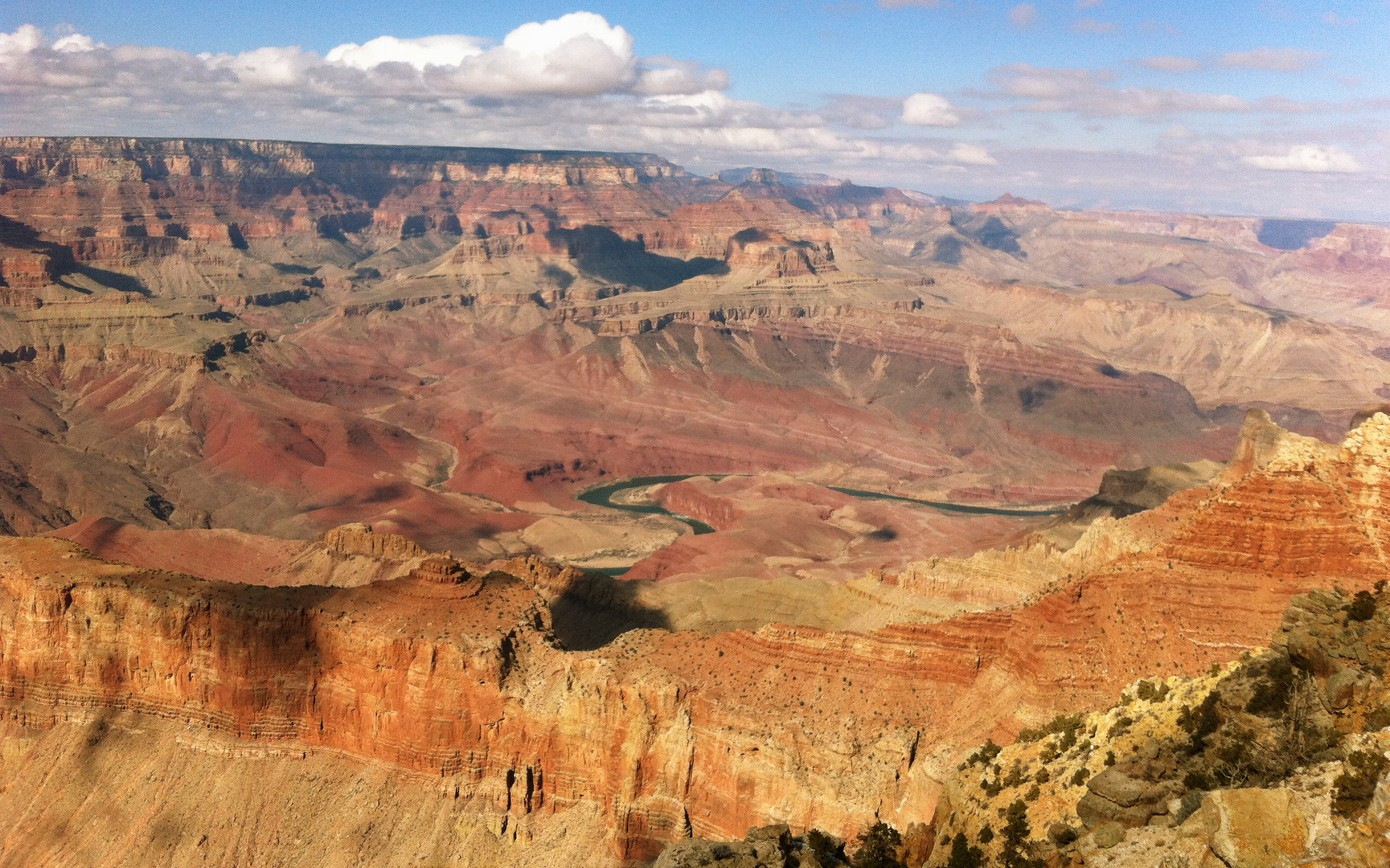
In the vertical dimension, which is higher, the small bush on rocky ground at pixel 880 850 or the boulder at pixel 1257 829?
the boulder at pixel 1257 829

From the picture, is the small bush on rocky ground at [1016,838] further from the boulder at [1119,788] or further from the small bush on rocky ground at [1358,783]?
the small bush on rocky ground at [1358,783]

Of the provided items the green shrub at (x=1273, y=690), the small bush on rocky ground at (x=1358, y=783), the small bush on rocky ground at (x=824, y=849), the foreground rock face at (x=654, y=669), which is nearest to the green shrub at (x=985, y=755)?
the foreground rock face at (x=654, y=669)

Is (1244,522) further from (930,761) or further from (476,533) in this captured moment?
(476,533)

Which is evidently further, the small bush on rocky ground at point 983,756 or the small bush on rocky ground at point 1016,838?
the small bush on rocky ground at point 983,756

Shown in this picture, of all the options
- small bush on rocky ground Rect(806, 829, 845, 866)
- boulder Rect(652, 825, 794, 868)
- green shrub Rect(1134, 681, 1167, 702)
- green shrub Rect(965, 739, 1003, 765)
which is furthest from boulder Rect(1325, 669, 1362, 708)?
small bush on rocky ground Rect(806, 829, 845, 866)

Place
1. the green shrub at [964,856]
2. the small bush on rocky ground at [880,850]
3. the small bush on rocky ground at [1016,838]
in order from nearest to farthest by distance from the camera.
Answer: the small bush on rocky ground at [1016,838] < the green shrub at [964,856] < the small bush on rocky ground at [880,850]

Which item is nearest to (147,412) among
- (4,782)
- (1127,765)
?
(4,782)

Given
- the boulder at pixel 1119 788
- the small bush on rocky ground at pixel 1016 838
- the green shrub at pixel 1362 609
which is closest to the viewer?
the boulder at pixel 1119 788

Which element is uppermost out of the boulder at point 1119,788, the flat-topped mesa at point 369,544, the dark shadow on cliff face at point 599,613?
the boulder at point 1119,788
